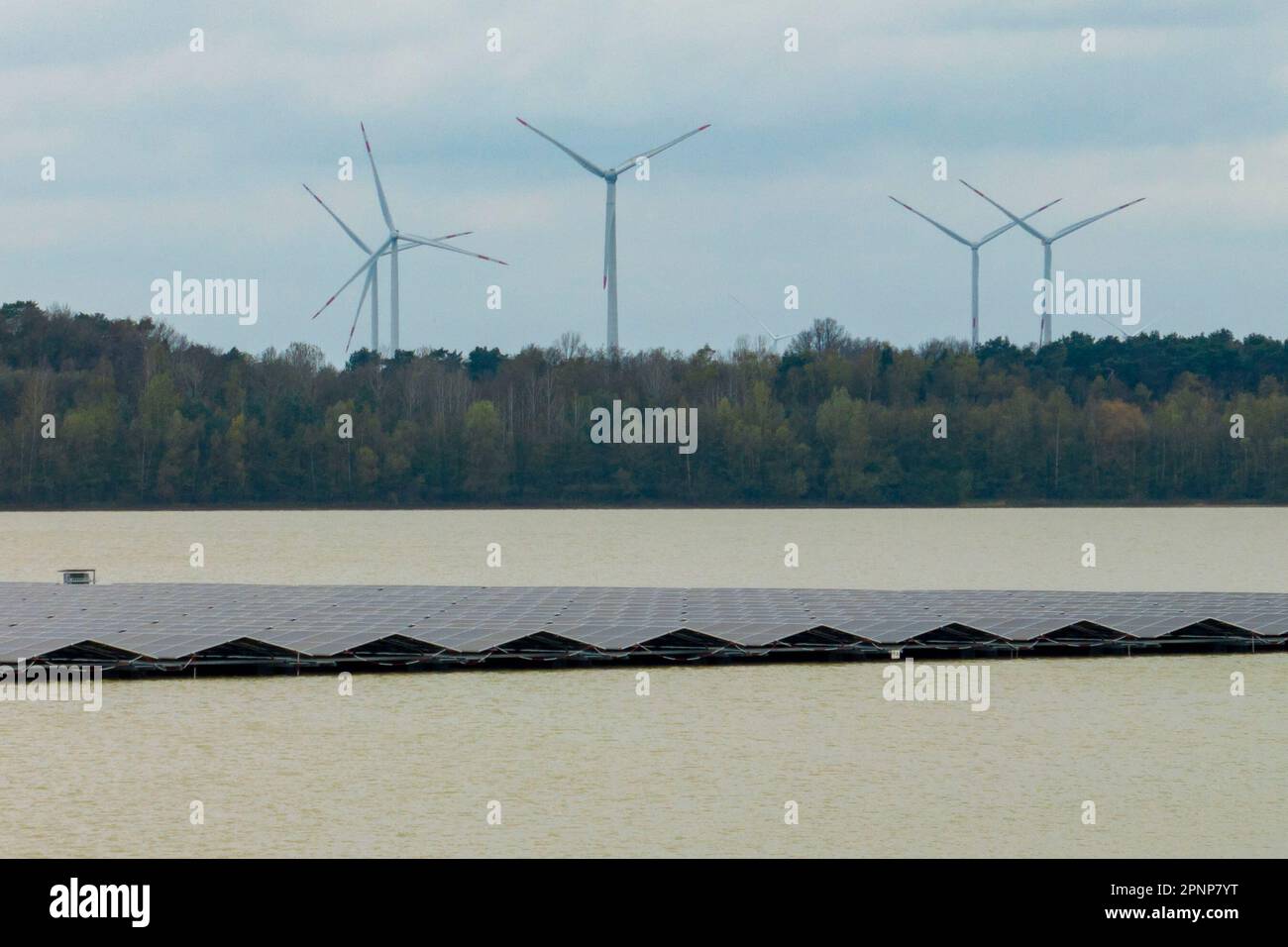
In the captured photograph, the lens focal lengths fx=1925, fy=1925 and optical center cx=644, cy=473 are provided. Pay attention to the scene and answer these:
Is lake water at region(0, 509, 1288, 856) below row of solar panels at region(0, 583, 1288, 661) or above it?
below

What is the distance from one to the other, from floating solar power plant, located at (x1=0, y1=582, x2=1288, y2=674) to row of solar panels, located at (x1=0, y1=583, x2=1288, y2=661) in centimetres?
4

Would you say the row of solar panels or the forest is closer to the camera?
the row of solar panels

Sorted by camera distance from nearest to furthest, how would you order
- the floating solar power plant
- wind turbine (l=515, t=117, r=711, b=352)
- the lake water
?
the lake water → the floating solar power plant → wind turbine (l=515, t=117, r=711, b=352)

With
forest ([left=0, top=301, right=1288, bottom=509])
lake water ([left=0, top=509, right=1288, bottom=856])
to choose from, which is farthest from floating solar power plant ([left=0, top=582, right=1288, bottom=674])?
forest ([left=0, top=301, right=1288, bottom=509])

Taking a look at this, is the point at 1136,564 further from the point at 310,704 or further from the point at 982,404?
the point at 982,404

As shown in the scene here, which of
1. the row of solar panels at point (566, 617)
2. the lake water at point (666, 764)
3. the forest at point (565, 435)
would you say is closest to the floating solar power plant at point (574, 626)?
the row of solar panels at point (566, 617)

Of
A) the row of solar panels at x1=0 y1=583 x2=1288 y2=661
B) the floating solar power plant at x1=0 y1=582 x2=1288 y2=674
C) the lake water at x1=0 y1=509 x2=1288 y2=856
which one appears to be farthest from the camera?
the row of solar panels at x1=0 y1=583 x2=1288 y2=661

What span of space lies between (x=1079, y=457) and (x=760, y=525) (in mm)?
31023

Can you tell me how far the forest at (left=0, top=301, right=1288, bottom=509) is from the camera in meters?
117

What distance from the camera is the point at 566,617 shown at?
33.3 metres

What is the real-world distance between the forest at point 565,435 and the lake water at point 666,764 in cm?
9107

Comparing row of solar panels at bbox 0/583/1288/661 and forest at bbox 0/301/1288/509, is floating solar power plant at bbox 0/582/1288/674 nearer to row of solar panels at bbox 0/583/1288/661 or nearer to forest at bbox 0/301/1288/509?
row of solar panels at bbox 0/583/1288/661

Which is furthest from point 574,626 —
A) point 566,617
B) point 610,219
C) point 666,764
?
point 610,219
